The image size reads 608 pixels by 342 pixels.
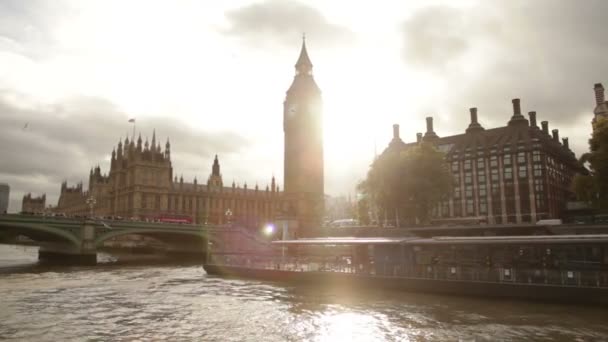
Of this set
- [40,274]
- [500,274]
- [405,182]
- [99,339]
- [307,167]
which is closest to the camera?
[99,339]

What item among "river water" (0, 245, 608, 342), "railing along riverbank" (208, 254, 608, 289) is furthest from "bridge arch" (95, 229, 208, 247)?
"railing along riverbank" (208, 254, 608, 289)

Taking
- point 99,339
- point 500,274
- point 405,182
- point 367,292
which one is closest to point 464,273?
point 500,274

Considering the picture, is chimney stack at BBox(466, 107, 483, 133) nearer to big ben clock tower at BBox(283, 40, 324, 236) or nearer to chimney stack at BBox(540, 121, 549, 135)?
chimney stack at BBox(540, 121, 549, 135)

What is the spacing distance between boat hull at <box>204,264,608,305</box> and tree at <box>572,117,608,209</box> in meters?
21.3

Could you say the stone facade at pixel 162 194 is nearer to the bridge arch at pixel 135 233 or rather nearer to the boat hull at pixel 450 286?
the bridge arch at pixel 135 233

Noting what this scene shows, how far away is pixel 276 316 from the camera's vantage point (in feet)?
84.6

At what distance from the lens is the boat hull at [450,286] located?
27375 mm

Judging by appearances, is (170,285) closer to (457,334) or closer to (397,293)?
(397,293)

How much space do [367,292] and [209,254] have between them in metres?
24.3

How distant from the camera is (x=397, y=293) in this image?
109 ft

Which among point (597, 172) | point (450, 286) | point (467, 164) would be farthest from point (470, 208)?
point (450, 286)

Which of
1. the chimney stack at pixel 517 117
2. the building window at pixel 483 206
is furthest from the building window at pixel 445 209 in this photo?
the chimney stack at pixel 517 117

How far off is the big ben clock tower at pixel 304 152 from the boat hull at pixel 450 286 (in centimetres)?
6994

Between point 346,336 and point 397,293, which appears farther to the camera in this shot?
point 397,293
